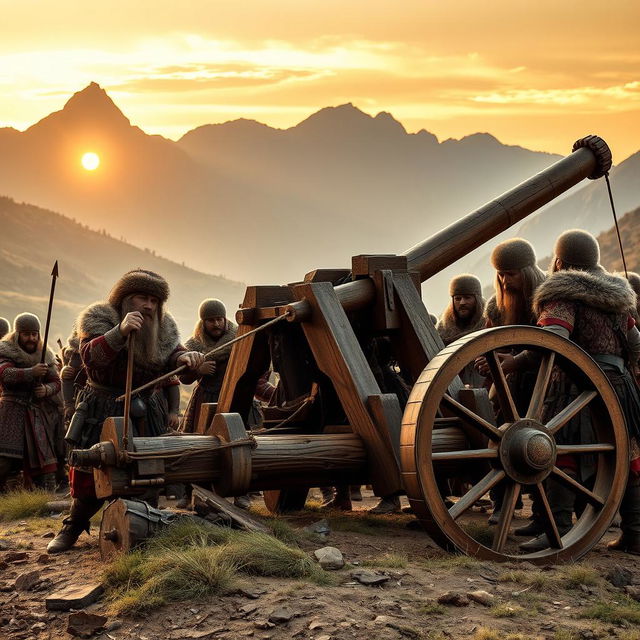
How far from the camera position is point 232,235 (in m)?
163

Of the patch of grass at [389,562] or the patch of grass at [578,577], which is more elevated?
the patch of grass at [389,562]

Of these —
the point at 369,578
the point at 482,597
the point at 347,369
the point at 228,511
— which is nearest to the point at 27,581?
the point at 228,511

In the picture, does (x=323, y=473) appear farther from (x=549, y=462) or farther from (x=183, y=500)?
(x=183, y=500)

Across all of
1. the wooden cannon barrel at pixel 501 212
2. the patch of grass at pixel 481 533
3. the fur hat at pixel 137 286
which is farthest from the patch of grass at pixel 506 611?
the fur hat at pixel 137 286

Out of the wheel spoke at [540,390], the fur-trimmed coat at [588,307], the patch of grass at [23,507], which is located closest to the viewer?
the wheel spoke at [540,390]

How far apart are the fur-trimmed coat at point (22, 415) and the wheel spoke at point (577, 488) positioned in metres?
6.11

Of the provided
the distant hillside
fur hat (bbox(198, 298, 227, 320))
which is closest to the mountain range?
the distant hillside

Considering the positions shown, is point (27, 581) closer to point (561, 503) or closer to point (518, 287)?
point (561, 503)

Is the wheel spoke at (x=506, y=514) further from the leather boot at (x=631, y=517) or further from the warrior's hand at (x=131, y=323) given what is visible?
the warrior's hand at (x=131, y=323)

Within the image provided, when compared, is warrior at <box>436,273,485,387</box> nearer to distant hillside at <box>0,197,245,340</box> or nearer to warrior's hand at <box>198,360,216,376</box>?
warrior's hand at <box>198,360,216,376</box>

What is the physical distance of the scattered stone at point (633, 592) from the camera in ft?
17.9

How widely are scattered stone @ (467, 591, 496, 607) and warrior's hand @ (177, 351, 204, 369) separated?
7.72ft

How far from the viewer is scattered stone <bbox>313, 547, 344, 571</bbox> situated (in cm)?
561

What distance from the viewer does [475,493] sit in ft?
19.2
